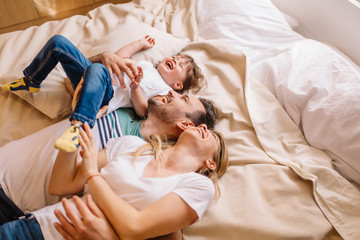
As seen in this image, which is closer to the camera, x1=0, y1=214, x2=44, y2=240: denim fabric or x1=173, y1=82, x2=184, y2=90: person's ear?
x1=0, y1=214, x2=44, y2=240: denim fabric

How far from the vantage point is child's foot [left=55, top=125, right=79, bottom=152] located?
2.67 ft

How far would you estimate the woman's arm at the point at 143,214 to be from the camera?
0.79 metres

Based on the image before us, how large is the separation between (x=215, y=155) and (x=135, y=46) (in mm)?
713

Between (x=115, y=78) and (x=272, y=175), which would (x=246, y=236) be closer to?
(x=272, y=175)

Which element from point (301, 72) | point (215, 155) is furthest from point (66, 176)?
point (301, 72)

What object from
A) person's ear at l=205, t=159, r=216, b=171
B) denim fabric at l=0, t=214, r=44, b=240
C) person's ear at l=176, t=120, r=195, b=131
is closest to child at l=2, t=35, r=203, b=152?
person's ear at l=176, t=120, r=195, b=131

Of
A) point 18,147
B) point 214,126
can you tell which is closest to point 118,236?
point 18,147

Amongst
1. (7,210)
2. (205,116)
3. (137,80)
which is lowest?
(7,210)

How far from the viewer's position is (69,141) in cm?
83

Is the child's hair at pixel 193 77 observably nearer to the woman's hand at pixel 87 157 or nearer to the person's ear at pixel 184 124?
the person's ear at pixel 184 124

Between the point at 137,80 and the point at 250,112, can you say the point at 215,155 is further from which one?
the point at 137,80

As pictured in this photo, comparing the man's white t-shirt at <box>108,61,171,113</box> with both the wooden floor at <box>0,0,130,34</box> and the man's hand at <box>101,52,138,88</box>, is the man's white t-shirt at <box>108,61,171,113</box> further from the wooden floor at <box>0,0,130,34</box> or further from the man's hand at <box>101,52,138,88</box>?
the wooden floor at <box>0,0,130,34</box>

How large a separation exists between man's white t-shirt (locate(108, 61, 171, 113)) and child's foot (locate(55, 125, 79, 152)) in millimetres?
376

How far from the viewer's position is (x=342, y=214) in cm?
93
